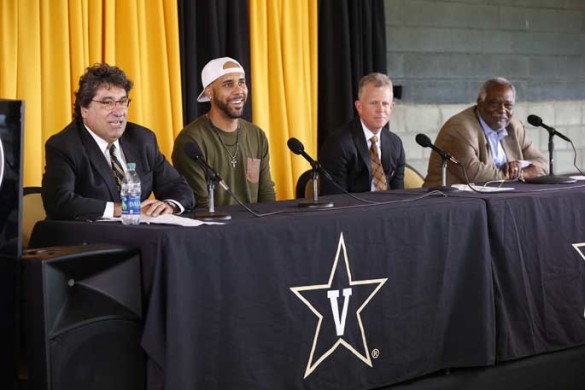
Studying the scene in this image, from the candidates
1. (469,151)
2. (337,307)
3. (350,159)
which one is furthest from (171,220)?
(469,151)

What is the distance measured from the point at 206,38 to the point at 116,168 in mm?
1619

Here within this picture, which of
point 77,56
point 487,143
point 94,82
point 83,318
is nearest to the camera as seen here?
point 83,318

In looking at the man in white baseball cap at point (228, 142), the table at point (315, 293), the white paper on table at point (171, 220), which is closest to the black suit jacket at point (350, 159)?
the man in white baseball cap at point (228, 142)

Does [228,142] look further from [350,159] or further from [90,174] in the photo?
[90,174]

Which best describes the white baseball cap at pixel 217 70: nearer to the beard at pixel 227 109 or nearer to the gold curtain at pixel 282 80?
the beard at pixel 227 109

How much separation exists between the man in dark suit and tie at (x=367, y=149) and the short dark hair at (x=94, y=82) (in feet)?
3.72

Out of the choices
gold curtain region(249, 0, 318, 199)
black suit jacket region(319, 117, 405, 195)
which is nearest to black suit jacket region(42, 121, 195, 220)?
black suit jacket region(319, 117, 405, 195)

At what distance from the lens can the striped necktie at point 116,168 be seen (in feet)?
11.1

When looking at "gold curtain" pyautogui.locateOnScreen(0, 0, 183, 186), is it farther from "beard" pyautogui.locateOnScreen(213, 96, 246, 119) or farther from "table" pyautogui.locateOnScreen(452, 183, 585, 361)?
"table" pyautogui.locateOnScreen(452, 183, 585, 361)

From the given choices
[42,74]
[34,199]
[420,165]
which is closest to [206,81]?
[42,74]

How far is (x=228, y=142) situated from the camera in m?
4.19

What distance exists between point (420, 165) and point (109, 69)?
302 centimetres

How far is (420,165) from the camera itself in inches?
240

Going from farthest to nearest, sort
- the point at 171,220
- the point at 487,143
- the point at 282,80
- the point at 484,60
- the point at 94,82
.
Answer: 1. the point at 484,60
2. the point at 282,80
3. the point at 487,143
4. the point at 94,82
5. the point at 171,220
